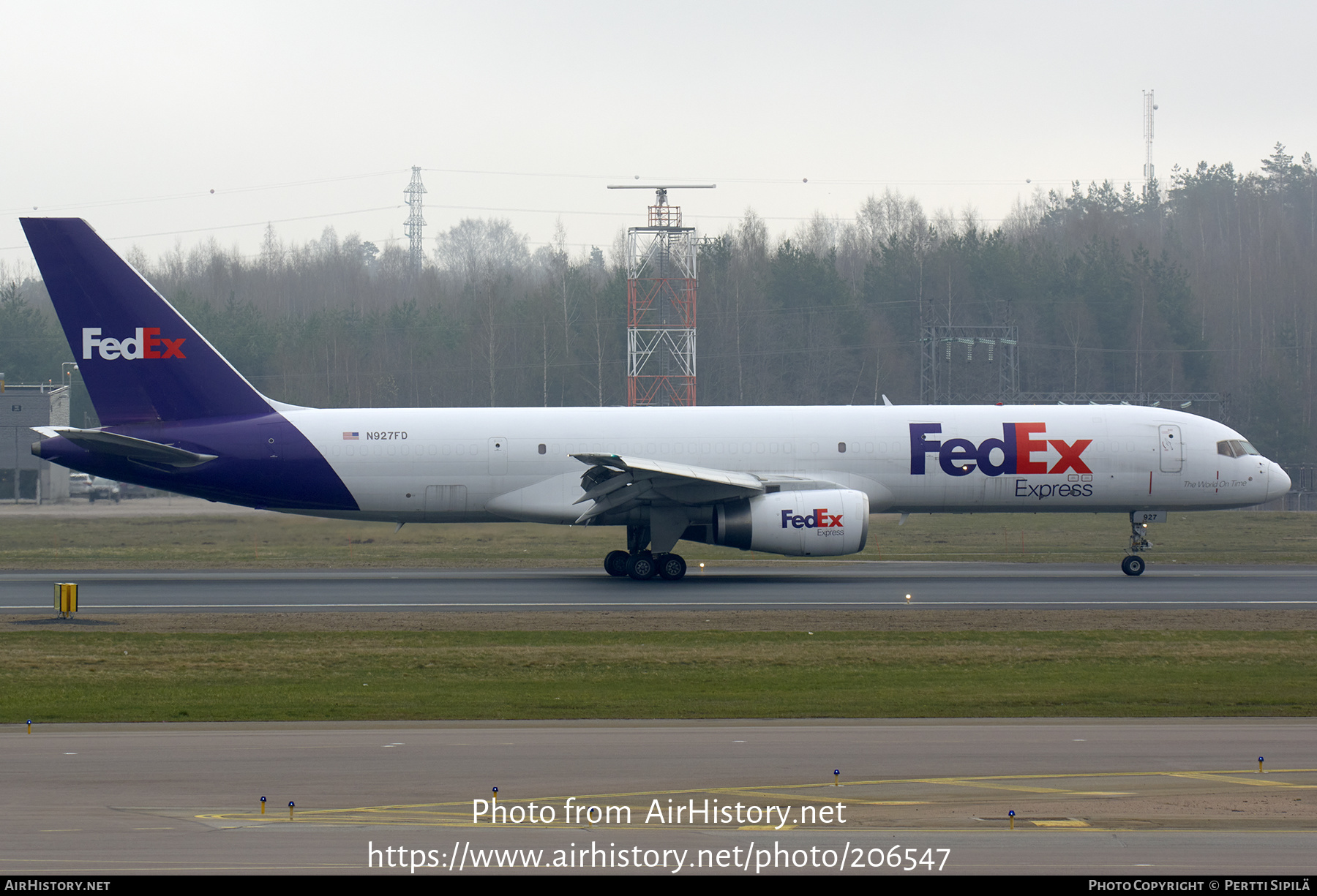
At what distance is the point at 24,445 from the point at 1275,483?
5547 cm

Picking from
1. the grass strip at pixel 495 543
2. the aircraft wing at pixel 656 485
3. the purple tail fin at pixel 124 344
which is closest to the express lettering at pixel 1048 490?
the grass strip at pixel 495 543

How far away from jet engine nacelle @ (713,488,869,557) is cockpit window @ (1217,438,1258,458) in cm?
918

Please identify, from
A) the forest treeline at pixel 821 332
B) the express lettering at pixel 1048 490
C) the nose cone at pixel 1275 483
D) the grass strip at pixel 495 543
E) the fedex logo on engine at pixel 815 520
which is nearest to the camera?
the fedex logo on engine at pixel 815 520

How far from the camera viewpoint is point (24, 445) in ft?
198

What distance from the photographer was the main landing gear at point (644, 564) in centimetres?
2752

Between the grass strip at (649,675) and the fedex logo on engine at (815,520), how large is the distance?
686 centimetres

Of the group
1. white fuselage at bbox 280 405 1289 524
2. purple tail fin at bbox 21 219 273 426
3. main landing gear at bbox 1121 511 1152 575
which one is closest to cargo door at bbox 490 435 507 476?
white fuselage at bbox 280 405 1289 524

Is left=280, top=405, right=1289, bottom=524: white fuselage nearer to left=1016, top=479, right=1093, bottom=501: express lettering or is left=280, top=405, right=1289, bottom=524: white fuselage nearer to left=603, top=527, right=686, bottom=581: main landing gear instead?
left=1016, top=479, right=1093, bottom=501: express lettering

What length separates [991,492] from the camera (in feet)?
92.8

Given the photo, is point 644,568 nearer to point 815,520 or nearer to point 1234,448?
point 815,520

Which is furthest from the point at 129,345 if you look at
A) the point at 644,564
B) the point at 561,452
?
the point at 644,564

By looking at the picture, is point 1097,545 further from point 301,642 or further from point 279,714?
point 279,714

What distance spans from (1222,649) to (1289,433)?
57942mm

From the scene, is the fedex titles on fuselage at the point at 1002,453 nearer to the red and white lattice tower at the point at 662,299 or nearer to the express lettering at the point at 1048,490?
the express lettering at the point at 1048,490
